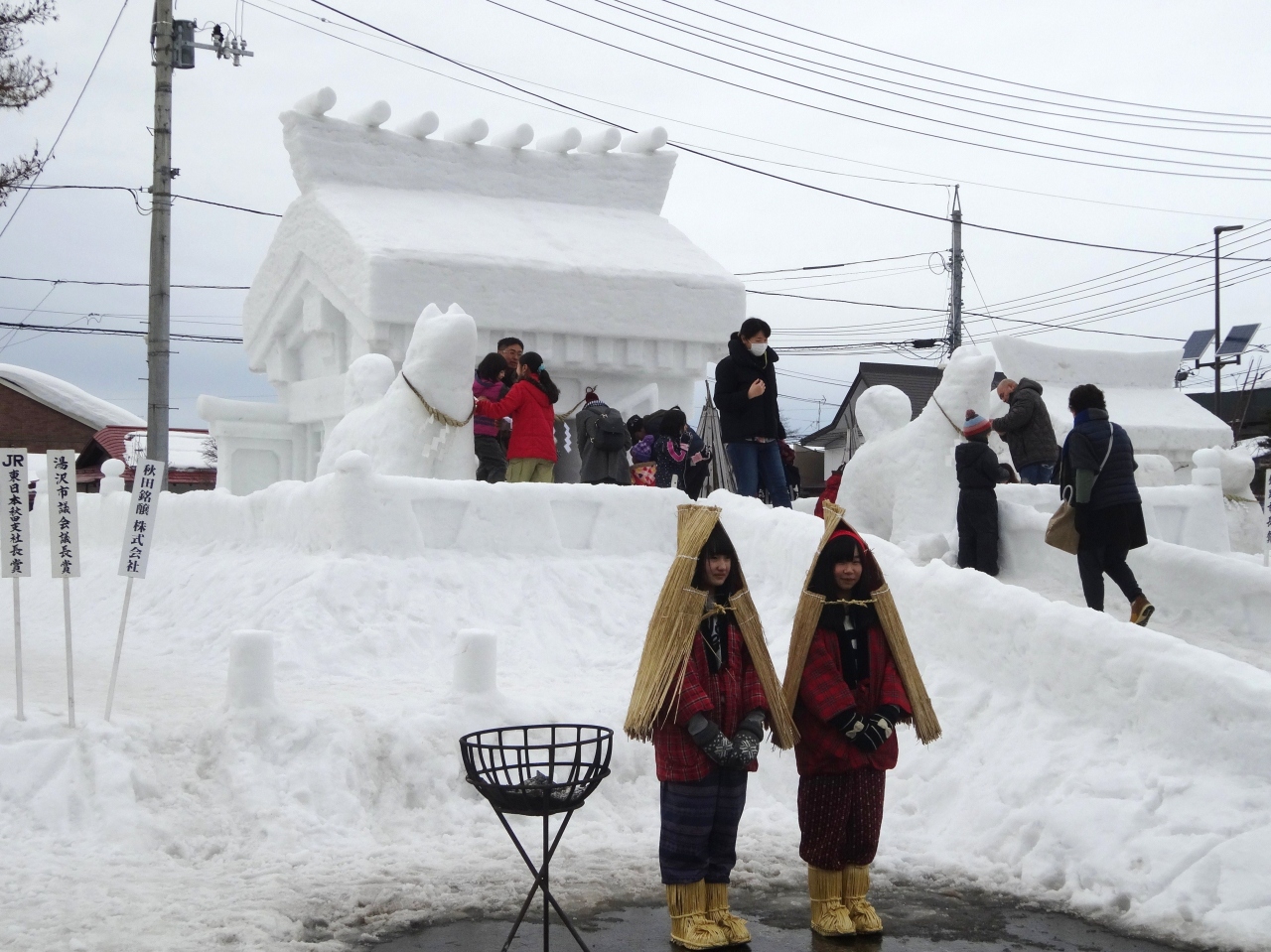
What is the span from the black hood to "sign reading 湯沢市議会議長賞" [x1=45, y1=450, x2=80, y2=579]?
4752mm

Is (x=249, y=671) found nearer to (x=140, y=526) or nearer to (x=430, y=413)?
(x=140, y=526)

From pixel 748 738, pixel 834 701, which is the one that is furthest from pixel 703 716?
pixel 834 701

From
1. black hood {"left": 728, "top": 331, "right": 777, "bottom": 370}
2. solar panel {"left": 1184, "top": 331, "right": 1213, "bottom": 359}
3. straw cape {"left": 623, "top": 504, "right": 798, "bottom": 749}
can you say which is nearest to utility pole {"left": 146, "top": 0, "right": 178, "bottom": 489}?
black hood {"left": 728, "top": 331, "right": 777, "bottom": 370}

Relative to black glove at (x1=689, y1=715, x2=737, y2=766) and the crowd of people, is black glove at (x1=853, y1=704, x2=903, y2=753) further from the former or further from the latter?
the crowd of people

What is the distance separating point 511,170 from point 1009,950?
12.1 m

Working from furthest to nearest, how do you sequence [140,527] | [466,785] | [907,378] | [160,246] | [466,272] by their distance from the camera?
[907,378] < [160,246] < [466,272] < [140,527] < [466,785]

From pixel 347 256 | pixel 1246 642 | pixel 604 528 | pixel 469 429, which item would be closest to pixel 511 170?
pixel 347 256

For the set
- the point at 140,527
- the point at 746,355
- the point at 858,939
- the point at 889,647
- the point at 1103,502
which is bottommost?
the point at 858,939

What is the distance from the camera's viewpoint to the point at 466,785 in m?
6.52

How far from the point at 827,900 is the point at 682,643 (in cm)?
114

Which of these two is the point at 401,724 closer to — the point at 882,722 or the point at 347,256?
the point at 882,722

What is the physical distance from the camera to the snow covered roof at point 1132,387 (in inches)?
789

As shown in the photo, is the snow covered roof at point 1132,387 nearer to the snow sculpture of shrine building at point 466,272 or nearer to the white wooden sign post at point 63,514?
the snow sculpture of shrine building at point 466,272

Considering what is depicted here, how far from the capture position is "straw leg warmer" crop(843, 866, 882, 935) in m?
4.96
